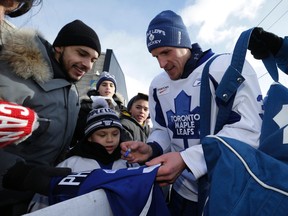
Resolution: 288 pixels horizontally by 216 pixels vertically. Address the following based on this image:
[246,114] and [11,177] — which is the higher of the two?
[246,114]

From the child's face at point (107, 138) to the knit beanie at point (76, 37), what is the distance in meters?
0.65

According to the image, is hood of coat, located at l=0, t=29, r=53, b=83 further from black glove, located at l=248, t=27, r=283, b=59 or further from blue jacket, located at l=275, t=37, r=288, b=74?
blue jacket, located at l=275, t=37, r=288, b=74

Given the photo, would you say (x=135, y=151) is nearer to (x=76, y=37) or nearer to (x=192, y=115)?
(x=192, y=115)

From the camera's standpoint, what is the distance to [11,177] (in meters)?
1.15

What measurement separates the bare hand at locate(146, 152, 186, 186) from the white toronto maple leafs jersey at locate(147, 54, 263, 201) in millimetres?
37

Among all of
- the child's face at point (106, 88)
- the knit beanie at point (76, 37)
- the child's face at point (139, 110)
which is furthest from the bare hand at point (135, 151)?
the child's face at point (139, 110)

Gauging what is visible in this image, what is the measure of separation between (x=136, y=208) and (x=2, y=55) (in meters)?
1.17

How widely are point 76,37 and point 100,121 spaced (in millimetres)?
672

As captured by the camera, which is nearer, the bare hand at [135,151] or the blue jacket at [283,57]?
the blue jacket at [283,57]

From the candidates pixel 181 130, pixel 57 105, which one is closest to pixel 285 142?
pixel 181 130

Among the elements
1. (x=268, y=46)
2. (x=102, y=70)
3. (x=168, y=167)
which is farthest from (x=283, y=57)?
(x=102, y=70)

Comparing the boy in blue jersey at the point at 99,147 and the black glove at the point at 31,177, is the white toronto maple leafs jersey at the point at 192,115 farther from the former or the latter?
the black glove at the point at 31,177

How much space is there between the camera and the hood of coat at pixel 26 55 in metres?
1.46

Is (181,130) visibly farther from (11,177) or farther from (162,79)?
(11,177)
